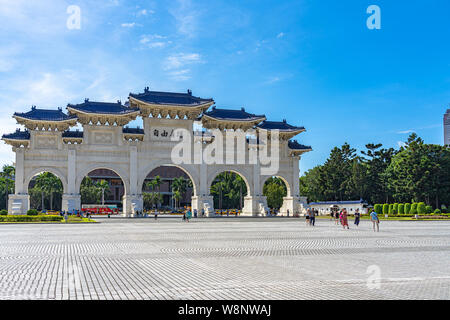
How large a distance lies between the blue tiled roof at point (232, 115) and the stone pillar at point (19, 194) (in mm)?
19264

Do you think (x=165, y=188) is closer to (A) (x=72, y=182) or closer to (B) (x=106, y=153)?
(B) (x=106, y=153)

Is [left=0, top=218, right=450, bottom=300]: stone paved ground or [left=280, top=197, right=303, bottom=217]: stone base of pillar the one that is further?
[left=280, top=197, right=303, bottom=217]: stone base of pillar

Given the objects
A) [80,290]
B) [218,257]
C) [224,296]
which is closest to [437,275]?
[224,296]

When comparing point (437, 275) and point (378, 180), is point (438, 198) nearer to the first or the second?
point (378, 180)

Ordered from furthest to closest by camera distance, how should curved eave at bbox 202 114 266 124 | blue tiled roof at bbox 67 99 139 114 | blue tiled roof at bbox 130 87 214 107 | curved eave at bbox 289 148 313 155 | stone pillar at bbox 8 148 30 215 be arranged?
1. curved eave at bbox 289 148 313 155
2. curved eave at bbox 202 114 266 124
3. blue tiled roof at bbox 130 87 214 107
4. blue tiled roof at bbox 67 99 139 114
5. stone pillar at bbox 8 148 30 215

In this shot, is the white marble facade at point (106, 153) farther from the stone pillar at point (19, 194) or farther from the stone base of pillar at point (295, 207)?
the stone base of pillar at point (295, 207)

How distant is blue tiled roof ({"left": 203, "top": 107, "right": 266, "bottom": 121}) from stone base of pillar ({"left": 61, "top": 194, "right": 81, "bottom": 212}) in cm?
1613

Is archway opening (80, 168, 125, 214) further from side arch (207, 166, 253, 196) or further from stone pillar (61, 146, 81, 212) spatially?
Result: side arch (207, 166, 253, 196)

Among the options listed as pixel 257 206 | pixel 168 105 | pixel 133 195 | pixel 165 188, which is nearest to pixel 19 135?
pixel 133 195

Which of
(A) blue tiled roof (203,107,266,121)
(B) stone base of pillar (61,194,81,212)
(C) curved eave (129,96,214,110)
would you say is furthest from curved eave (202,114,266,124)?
(B) stone base of pillar (61,194,81,212)

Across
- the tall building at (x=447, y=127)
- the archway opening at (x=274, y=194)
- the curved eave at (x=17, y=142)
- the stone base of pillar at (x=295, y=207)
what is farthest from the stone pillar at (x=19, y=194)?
the tall building at (x=447, y=127)

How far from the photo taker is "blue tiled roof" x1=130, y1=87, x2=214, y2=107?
148ft

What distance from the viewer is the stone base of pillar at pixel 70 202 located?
42.2 m
